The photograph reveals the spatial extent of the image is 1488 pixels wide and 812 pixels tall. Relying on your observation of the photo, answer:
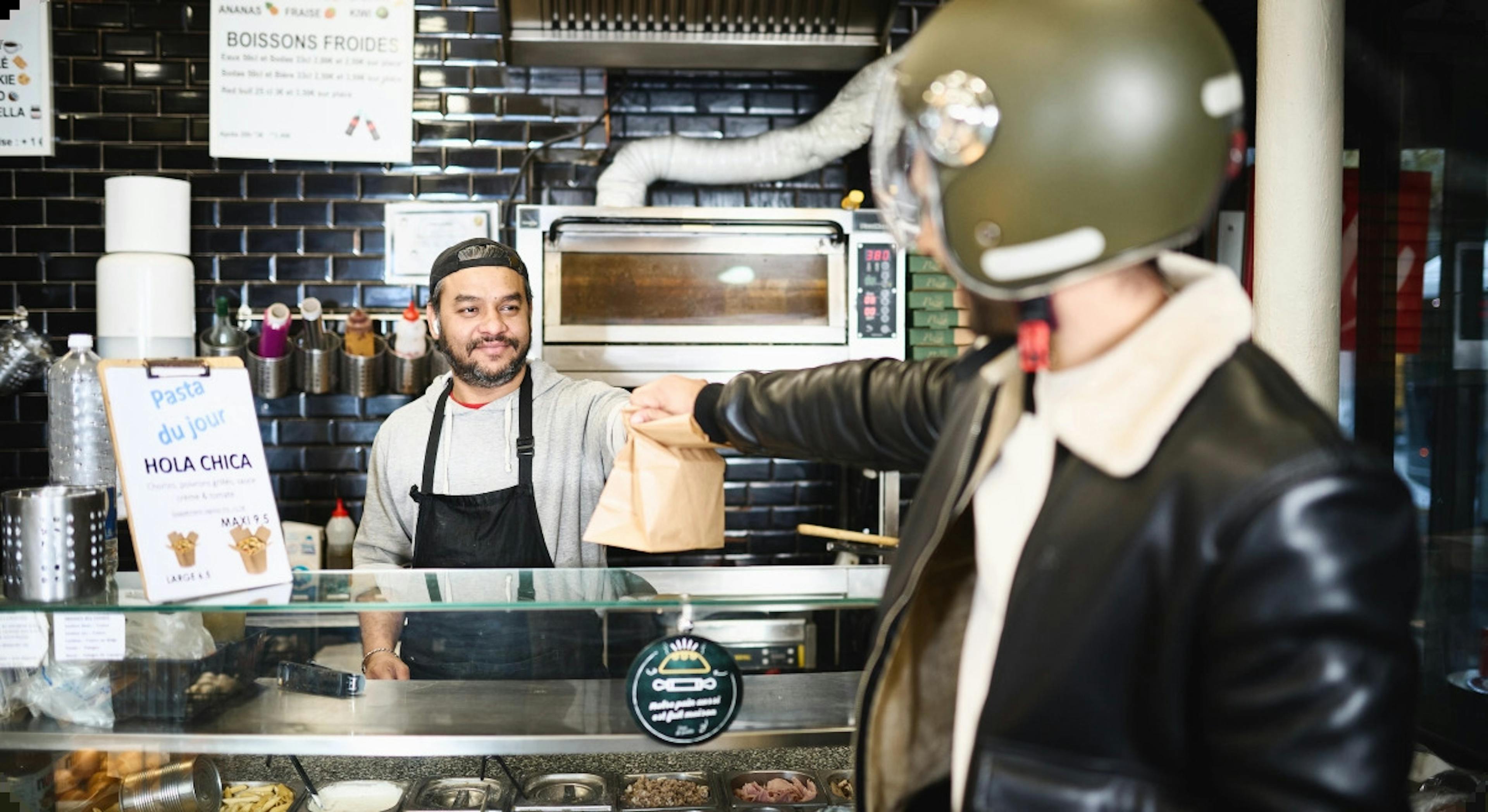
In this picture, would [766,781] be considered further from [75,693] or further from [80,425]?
[80,425]

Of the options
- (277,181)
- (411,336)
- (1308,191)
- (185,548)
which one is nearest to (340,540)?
(411,336)

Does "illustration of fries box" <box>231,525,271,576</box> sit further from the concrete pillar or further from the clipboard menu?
the concrete pillar

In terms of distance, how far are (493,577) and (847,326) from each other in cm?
211

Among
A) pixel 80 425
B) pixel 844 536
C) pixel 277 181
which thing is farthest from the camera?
pixel 277 181

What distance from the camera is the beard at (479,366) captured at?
274cm

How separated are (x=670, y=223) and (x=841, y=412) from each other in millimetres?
2138

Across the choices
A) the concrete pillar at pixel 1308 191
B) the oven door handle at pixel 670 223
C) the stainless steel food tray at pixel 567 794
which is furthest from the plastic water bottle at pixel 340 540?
the concrete pillar at pixel 1308 191

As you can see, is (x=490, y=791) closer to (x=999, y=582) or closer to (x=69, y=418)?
(x=69, y=418)

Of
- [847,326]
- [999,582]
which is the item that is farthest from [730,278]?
[999,582]

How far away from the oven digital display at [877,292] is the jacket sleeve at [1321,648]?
9.07ft

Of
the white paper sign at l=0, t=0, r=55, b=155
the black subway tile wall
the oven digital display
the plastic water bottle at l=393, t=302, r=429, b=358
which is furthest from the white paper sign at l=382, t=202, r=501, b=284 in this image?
the oven digital display

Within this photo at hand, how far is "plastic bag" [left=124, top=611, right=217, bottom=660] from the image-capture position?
1467 millimetres

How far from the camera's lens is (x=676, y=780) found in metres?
1.76

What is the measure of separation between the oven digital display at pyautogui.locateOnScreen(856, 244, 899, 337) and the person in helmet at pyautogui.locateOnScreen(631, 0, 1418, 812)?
244cm
